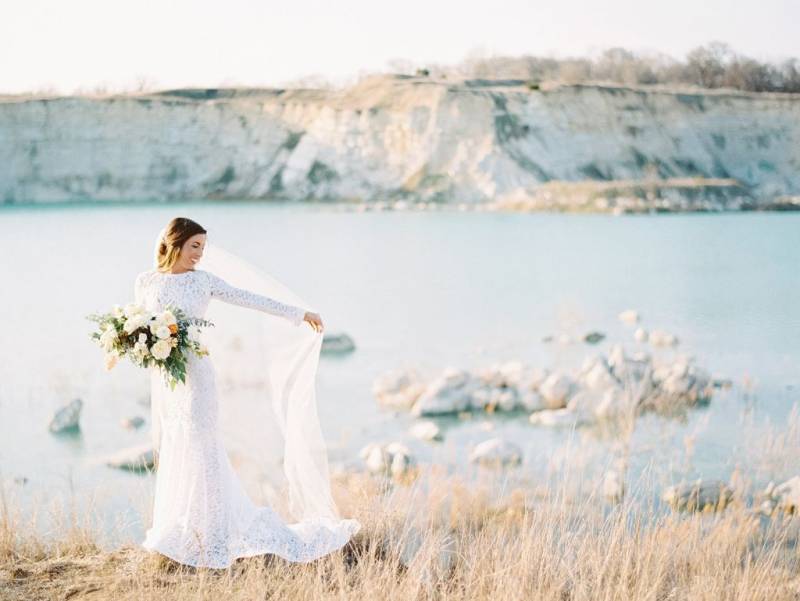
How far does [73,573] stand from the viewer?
5.12 meters

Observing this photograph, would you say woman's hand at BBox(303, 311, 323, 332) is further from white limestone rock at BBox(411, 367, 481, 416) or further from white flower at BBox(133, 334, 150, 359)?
white limestone rock at BBox(411, 367, 481, 416)

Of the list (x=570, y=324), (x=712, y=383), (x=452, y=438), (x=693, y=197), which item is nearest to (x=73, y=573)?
(x=452, y=438)

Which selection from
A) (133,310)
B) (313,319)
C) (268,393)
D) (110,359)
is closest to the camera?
(133,310)

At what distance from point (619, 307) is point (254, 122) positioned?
4246 cm

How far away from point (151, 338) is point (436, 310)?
1868cm

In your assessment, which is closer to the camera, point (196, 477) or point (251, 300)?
point (196, 477)

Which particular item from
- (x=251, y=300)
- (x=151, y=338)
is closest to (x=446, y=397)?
(x=251, y=300)

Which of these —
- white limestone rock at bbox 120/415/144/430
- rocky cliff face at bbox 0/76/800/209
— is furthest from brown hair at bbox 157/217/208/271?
rocky cliff face at bbox 0/76/800/209

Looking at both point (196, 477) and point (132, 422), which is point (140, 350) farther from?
point (132, 422)

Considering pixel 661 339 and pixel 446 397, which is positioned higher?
pixel 661 339

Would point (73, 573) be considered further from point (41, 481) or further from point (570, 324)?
point (570, 324)

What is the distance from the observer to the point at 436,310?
23.2 meters

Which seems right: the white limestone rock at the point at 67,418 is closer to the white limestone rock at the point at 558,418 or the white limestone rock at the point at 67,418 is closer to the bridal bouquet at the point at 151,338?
the white limestone rock at the point at 558,418

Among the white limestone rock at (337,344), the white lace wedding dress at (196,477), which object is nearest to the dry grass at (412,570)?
the white lace wedding dress at (196,477)
